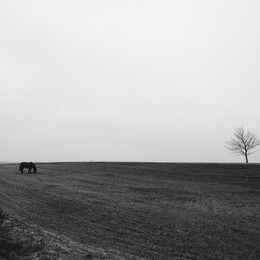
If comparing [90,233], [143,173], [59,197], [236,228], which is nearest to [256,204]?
[236,228]

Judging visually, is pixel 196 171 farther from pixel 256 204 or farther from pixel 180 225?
pixel 180 225

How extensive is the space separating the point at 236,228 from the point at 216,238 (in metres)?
1.63

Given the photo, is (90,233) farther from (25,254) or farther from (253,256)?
(253,256)

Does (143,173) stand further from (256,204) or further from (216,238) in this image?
(216,238)

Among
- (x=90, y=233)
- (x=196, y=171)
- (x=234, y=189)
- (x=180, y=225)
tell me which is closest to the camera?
(x=90, y=233)

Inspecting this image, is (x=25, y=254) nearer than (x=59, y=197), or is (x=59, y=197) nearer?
(x=25, y=254)

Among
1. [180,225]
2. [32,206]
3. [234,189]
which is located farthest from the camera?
[234,189]

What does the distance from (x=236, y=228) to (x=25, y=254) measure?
300 inches

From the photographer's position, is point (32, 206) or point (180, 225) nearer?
point (180, 225)

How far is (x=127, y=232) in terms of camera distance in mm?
9156

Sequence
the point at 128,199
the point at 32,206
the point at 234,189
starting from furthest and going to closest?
1. the point at 234,189
2. the point at 128,199
3. the point at 32,206

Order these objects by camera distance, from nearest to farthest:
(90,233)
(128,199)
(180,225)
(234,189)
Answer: (90,233)
(180,225)
(128,199)
(234,189)

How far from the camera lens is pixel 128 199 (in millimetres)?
15352

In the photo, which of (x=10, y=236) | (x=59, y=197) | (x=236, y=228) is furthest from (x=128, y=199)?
(x=10, y=236)
